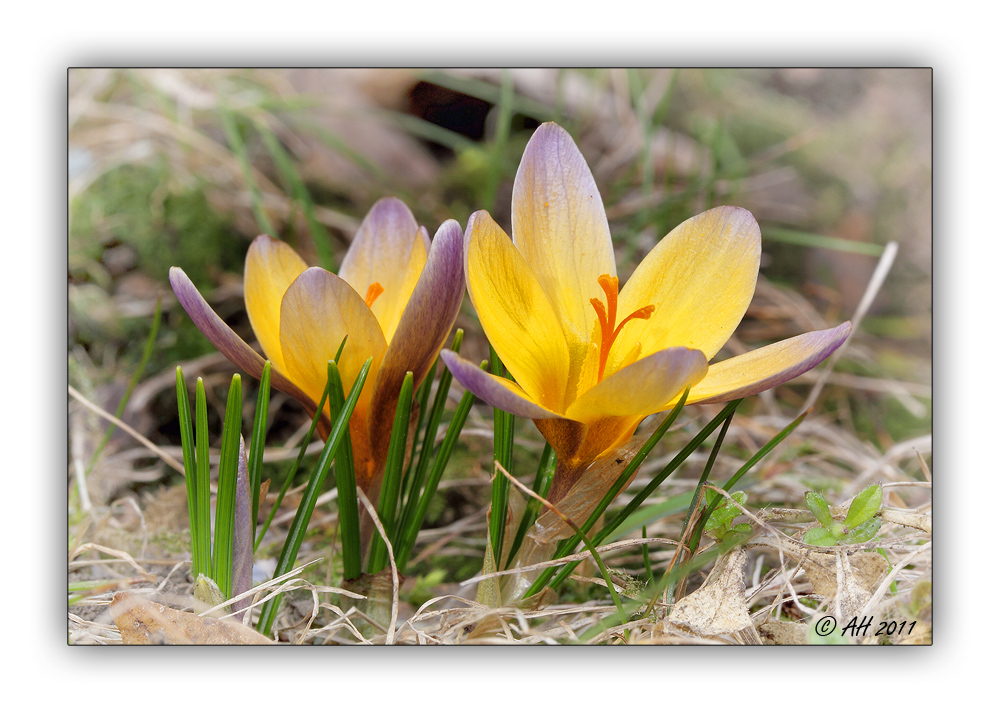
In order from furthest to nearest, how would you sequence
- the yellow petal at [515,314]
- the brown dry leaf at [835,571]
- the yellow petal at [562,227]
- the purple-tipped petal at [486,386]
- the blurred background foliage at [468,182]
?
the blurred background foliage at [468,182] < the brown dry leaf at [835,571] < the yellow petal at [562,227] < the yellow petal at [515,314] < the purple-tipped petal at [486,386]

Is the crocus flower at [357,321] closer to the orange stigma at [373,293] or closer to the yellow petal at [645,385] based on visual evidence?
the orange stigma at [373,293]

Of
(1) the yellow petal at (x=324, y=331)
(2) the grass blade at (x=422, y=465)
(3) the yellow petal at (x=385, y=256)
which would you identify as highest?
(3) the yellow petal at (x=385, y=256)

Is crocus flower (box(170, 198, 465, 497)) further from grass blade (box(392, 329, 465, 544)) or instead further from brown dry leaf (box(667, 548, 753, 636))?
brown dry leaf (box(667, 548, 753, 636))

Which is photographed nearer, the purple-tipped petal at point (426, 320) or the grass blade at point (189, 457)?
the purple-tipped petal at point (426, 320)

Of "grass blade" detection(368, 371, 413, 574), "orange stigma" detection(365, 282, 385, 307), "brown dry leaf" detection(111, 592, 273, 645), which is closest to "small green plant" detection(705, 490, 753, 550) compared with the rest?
"grass blade" detection(368, 371, 413, 574)

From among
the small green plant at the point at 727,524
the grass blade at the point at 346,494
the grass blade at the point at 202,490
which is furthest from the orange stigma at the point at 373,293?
the small green plant at the point at 727,524

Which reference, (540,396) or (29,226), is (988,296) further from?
(29,226)

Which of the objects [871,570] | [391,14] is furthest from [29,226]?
[871,570]

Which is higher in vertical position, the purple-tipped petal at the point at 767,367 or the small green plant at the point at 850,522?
the purple-tipped petal at the point at 767,367
